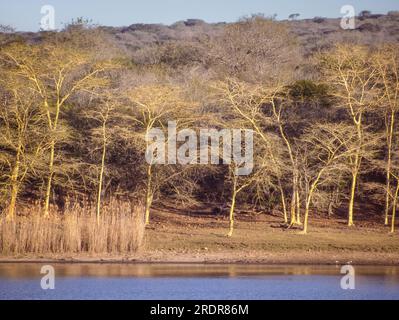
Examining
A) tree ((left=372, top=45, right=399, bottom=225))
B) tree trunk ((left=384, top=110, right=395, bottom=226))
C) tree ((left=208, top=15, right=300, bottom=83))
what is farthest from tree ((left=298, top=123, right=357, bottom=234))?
tree ((left=208, top=15, right=300, bottom=83))

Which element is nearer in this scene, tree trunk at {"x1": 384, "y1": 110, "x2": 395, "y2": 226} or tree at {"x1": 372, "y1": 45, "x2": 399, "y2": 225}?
tree trunk at {"x1": 384, "y1": 110, "x2": 395, "y2": 226}

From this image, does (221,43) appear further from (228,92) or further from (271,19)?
(228,92)

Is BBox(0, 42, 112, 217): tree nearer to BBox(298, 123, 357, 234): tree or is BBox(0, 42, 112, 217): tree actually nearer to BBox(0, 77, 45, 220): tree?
BBox(0, 77, 45, 220): tree

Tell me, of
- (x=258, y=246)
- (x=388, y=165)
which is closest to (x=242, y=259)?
(x=258, y=246)

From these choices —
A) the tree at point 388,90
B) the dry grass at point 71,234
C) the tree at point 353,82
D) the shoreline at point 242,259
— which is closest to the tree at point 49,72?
the dry grass at point 71,234

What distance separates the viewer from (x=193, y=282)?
21.9 metres

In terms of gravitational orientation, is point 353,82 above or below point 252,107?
above

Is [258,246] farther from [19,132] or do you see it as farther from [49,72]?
[49,72]

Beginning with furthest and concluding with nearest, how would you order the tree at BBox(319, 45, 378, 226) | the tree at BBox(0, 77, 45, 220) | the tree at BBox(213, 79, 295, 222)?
1. the tree at BBox(319, 45, 378, 226)
2. the tree at BBox(213, 79, 295, 222)
3. the tree at BBox(0, 77, 45, 220)

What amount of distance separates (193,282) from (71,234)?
5.94m

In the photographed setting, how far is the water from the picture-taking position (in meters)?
20.1

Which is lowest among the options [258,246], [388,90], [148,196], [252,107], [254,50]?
[258,246]

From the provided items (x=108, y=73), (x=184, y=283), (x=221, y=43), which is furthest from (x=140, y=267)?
(x=221, y=43)

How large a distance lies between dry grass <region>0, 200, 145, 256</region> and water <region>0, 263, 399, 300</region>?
1.14 metres
